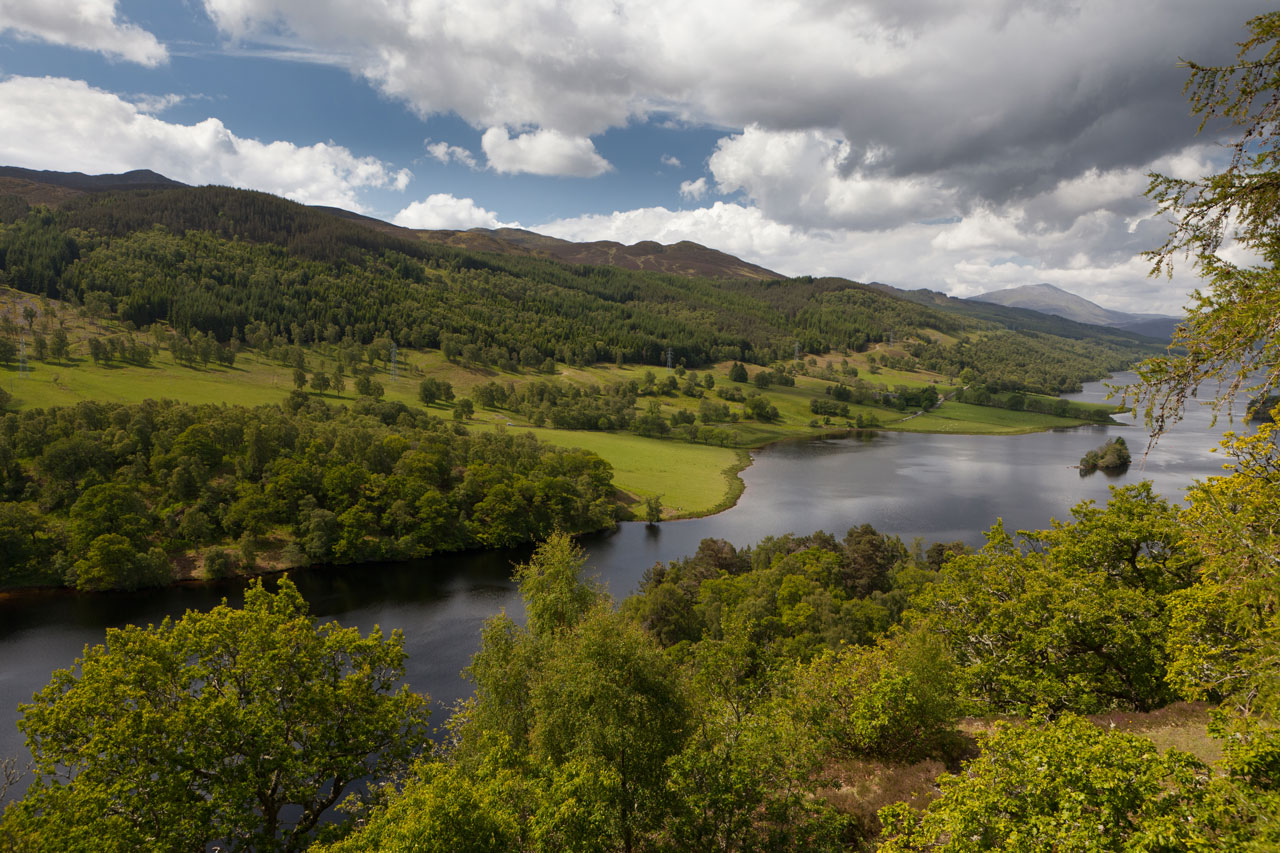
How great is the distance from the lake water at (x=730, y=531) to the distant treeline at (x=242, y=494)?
3.40 m

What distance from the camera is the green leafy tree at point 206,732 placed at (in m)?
17.5

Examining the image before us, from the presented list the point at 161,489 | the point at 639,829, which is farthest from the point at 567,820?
the point at 161,489

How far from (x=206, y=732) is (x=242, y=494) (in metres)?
57.4

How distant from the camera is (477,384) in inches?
6240

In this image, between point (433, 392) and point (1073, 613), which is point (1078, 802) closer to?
point (1073, 613)

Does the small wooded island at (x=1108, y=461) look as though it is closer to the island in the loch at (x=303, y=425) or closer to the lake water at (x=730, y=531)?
the lake water at (x=730, y=531)

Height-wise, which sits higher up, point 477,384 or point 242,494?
point 477,384

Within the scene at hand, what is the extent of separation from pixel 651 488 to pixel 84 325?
14562 centimetres

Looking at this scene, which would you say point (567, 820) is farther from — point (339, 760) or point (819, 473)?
point (819, 473)

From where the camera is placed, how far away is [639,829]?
1483cm

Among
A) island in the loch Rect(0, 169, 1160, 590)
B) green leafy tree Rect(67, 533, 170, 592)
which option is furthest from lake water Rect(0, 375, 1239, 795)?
island in the loch Rect(0, 169, 1160, 590)

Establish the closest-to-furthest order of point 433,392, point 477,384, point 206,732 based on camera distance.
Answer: point 206,732 < point 433,392 < point 477,384

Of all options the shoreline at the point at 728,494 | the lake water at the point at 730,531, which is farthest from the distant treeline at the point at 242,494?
the lake water at the point at 730,531

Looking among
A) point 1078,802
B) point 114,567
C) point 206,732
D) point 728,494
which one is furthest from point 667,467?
point 1078,802
